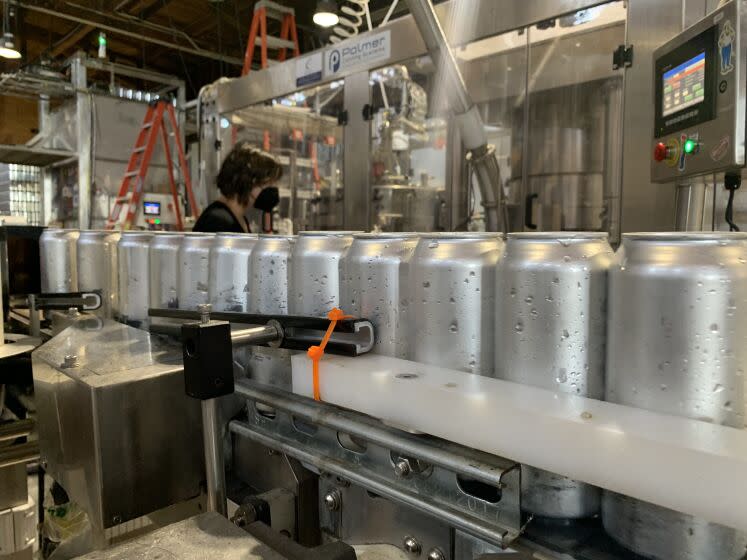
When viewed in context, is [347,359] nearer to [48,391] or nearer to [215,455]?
[215,455]

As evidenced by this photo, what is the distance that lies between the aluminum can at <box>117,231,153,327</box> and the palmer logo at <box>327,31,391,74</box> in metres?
1.68

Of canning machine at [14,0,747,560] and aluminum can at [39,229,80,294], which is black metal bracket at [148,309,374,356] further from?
aluminum can at [39,229,80,294]

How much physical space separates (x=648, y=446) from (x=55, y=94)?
5269 mm

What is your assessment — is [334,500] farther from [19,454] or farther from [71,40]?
[71,40]

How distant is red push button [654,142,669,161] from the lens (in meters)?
1.43

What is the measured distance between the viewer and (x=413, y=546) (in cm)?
60

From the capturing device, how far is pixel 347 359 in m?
0.65

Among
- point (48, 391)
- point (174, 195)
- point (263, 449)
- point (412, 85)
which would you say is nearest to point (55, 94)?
point (174, 195)

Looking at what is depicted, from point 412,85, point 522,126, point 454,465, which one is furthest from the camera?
point 412,85

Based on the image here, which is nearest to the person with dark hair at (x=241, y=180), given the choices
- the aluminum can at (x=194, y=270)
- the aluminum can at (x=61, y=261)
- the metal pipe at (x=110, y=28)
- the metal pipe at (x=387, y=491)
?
the aluminum can at (x=61, y=261)

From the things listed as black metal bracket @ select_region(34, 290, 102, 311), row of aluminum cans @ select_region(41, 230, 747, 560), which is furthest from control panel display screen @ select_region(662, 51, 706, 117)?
black metal bracket @ select_region(34, 290, 102, 311)

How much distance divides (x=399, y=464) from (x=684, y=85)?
4.09 ft

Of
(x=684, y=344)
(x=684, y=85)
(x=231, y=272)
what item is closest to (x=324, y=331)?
(x=231, y=272)

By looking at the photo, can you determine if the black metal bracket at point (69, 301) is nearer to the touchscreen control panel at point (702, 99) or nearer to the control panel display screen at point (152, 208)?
the touchscreen control panel at point (702, 99)
